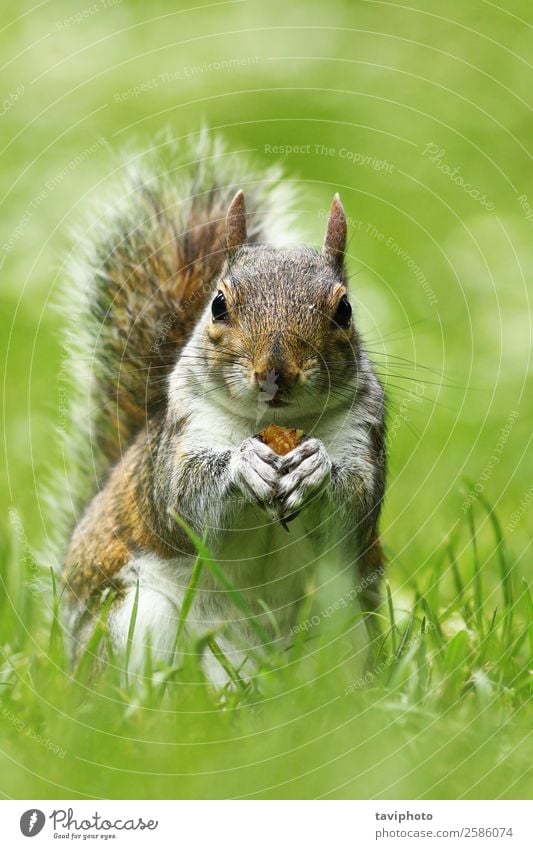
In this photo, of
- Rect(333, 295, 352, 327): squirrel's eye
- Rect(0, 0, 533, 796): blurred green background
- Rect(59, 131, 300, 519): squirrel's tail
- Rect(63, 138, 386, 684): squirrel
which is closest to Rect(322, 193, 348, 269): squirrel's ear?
Rect(63, 138, 386, 684): squirrel

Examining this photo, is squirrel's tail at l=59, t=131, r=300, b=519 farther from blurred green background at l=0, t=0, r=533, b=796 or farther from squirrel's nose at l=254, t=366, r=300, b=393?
squirrel's nose at l=254, t=366, r=300, b=393

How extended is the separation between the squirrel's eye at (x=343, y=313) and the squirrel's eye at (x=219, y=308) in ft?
0.60

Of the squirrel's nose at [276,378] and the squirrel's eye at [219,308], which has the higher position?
the squirrel's eye at [219,308]

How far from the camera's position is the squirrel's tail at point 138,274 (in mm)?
2367

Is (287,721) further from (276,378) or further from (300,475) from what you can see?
(276,378)

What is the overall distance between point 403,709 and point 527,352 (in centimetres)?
194

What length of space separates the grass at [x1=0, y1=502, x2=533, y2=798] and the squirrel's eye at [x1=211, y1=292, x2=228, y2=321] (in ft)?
1.30

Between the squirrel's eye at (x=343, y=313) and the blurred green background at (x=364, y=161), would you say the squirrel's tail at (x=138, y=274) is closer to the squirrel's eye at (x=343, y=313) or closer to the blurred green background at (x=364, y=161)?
the blurred green background at (x=364, y=161)

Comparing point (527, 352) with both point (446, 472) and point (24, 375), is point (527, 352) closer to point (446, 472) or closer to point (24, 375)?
point (446, 472)

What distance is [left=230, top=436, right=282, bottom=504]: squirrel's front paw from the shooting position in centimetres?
176

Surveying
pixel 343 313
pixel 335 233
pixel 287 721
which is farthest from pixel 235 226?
pixel 287 721

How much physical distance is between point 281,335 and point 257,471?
0.72 feet

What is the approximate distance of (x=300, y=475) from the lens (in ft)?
5.74

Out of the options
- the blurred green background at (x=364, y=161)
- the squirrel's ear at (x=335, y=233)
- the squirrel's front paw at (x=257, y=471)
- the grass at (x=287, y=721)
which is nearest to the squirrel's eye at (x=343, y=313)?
the squirrel's ear at (x=335, y=233)
